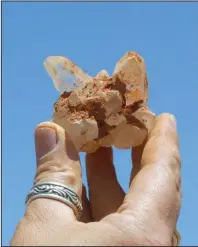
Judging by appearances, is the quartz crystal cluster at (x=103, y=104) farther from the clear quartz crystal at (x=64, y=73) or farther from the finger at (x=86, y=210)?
the finger at (x=86, y=210)

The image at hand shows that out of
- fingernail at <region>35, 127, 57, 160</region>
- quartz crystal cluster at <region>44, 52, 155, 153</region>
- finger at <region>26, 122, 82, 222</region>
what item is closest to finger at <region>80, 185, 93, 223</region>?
quartz crystal cluster at <region>44, 52, 155, 153</region>

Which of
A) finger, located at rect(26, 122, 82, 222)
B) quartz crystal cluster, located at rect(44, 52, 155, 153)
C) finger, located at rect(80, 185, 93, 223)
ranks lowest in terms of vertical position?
finger, located at rect(80, 185, 93, 223)

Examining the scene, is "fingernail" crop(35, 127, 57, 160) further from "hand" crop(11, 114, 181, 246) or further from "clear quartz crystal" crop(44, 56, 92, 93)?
"clear quartz crystal" crop(44, 56, 92, 93)

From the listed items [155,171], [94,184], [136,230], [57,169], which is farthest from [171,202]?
[94,184]

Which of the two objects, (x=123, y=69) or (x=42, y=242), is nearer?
(x=42, y=242)

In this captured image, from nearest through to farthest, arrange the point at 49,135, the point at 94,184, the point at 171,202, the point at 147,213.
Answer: the point at 147,213, the point at 171,202, the point at 49,135, the point at 94,184

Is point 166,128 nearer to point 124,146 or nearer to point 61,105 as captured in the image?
point 124,146
